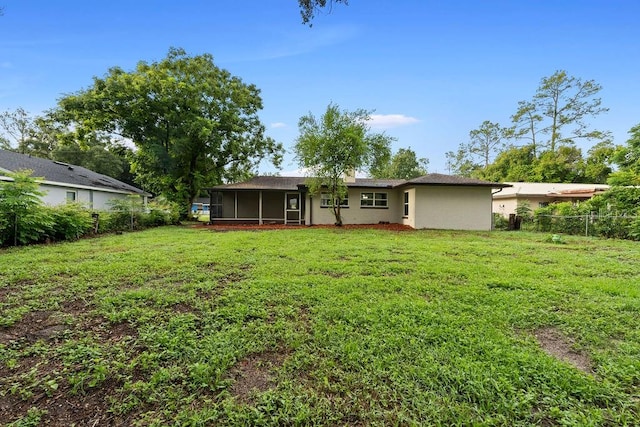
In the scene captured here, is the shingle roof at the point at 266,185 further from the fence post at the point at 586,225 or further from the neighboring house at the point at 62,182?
the fence post at the point at 586,225

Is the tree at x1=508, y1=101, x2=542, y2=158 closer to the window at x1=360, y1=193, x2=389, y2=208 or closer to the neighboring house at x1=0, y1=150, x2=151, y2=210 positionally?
the window at x1=360, y1=193, x2=389, y2=208

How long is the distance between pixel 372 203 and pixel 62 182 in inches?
643

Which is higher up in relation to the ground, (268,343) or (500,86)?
(500,86)

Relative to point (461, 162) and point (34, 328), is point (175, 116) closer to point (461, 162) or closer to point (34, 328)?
point (34, 328)

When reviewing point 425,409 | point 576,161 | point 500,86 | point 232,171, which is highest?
point 500,86

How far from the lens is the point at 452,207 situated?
46.1ft

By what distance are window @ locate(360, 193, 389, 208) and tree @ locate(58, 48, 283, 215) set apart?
847 cm

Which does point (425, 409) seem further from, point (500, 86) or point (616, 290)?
point (500, 86)

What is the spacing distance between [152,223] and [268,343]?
14057 millimetres

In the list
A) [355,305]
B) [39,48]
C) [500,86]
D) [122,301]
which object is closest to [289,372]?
[355,305]

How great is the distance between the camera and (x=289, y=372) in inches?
91.7

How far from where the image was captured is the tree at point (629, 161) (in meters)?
10.2

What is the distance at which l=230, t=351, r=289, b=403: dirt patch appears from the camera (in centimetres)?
211

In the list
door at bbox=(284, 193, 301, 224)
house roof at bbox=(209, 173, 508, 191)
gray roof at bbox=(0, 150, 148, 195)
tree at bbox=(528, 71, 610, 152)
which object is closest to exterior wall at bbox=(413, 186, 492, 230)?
house roof at bbox=(209, 173, 508, 191)
